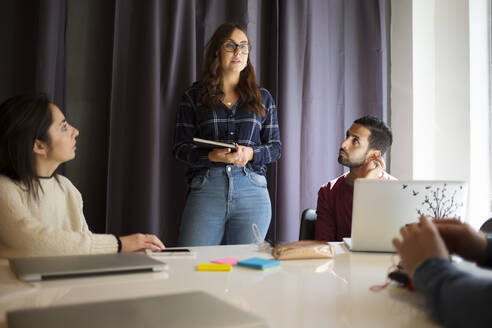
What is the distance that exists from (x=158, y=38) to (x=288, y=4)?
2.85 ft

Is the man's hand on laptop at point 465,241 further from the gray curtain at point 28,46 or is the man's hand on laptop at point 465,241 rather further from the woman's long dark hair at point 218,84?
the gray curtain at point 28,46

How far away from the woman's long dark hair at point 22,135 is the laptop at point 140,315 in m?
0.91

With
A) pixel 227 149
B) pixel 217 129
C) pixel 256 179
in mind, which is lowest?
pixel 256 179

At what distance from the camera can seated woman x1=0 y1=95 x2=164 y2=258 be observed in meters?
1.17

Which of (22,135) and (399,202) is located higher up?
(22,135)

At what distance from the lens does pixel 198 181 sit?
1983mm

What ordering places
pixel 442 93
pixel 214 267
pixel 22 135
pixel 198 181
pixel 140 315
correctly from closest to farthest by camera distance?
pixel 140 315 < pixel 214 267 < pixel 22 135 < pixel 198 181 < pixel 442 93

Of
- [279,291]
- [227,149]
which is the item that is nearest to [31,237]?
[279,291]

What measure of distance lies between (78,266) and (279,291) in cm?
42

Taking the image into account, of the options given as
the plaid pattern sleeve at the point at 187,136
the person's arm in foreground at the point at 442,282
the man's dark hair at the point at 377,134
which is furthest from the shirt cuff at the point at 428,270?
the man's dark hair at the point at 377,134

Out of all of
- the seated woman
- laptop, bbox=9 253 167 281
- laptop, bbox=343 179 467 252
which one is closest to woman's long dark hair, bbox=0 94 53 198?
the seated woman

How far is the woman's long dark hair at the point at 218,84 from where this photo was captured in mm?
2055

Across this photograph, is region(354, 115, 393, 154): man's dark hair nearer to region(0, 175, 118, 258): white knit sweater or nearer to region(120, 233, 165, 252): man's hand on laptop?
region(120, 233, 165, 252): man's hand on laptop

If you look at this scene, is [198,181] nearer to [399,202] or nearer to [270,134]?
[270,134]
